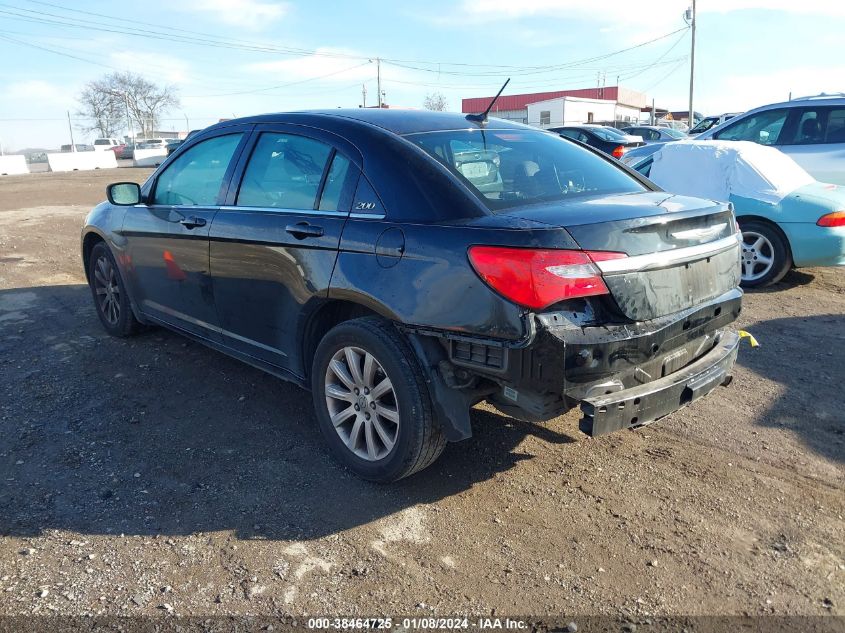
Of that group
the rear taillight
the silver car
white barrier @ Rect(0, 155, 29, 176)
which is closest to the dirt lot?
the rear taillight

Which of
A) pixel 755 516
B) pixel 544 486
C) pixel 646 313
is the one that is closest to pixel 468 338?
pixel 646 313

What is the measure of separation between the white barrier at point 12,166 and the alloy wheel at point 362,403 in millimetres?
37143

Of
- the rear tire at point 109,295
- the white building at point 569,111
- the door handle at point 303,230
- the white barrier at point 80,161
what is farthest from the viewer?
the white building at point 569,111

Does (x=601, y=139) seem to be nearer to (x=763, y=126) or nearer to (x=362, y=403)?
→ (x=763, y=126)

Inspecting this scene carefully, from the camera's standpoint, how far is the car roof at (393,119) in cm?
352

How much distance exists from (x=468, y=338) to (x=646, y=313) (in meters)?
0.75

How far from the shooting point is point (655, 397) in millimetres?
2861

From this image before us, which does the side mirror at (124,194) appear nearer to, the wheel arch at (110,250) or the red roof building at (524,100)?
the wheel arch at (110,250)

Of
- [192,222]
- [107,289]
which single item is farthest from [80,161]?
[192,222]

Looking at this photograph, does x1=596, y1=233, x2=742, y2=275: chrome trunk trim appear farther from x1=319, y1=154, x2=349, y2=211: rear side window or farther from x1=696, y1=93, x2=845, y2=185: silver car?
x1=696, y1=93, x2=845, y2=185: silver car

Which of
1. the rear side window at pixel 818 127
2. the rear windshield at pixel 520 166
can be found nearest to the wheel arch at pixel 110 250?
the rear windshield at pixel 520 166

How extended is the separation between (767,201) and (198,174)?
215 inches

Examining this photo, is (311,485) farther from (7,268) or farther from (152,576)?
(7,268)

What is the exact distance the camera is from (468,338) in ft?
9.07
